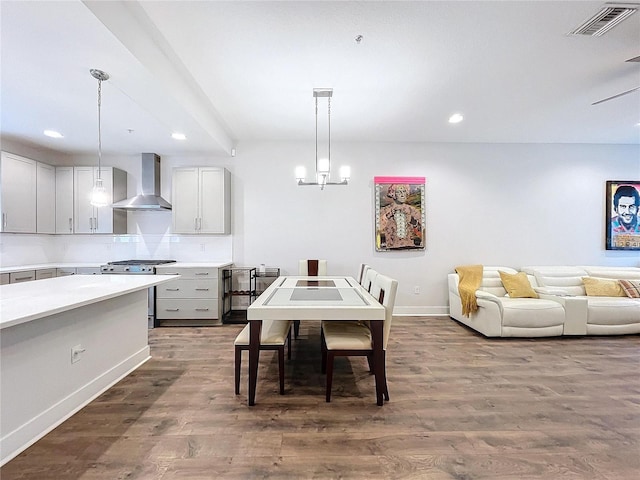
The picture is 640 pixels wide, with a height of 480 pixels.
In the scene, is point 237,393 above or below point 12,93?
below

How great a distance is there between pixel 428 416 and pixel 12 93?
439 cm

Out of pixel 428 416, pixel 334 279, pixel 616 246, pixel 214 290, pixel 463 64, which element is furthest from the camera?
pixel 616 246

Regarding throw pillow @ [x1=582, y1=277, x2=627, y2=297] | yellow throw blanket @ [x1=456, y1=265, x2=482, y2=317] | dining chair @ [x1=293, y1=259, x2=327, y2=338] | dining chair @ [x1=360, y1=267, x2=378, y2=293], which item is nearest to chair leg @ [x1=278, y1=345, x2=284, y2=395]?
dining chair @ [x1=360, y1=267, x2=378, y2=293]

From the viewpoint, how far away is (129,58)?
205 cm

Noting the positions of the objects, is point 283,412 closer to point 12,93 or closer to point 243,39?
point 243,39

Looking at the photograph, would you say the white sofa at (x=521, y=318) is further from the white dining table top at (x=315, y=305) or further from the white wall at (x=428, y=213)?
the white dining table top at (x=315, y=305)

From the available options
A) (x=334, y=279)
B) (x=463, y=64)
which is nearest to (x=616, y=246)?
(x=463, y=64)

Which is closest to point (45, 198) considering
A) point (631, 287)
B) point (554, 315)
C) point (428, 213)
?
point (428, 213)

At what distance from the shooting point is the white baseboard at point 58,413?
63.8 inches

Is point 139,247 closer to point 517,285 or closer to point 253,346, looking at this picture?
point 253,346

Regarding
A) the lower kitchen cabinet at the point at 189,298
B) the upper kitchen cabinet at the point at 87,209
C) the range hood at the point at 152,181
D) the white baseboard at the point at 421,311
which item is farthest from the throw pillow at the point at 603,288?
the upper kitchen cabinet at the point at 87,209

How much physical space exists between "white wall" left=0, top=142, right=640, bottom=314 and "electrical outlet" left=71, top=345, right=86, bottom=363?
259 cm

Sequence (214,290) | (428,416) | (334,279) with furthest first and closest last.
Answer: (214,290), (334,279), (428,416)

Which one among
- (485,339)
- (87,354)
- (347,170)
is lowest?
(485,339)
